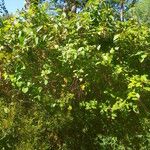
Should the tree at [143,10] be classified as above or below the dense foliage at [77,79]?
above

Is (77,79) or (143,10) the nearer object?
(77,79)

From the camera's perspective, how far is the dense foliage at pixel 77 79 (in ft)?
22.1

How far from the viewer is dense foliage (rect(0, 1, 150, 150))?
6730mm

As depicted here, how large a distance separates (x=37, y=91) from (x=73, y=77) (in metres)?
0.67

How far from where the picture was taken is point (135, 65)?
7348mm

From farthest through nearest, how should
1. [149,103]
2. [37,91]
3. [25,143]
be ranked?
[149,103], [37,91], [25,143]

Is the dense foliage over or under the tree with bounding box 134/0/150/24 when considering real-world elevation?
under

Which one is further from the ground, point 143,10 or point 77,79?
point 143,10

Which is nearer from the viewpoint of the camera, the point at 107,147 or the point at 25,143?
the point at 25,143

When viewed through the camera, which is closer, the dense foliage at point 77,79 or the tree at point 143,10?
the dense foliage at point 77,79

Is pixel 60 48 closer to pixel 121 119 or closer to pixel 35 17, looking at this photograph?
pixel 35 17

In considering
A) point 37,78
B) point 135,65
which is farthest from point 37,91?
point 135,65

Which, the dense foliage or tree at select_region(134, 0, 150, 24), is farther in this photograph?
tree at select_region(134, 0, 150, 24)

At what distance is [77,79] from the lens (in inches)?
278
